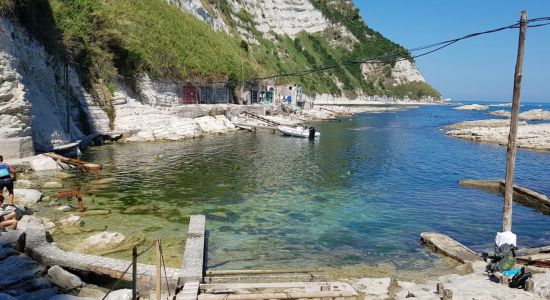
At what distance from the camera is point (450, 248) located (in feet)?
48.4

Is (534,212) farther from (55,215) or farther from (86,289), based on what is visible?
(55,215)

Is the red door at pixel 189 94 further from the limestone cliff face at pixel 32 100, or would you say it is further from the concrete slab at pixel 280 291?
the concrete slab at pixel 280 291

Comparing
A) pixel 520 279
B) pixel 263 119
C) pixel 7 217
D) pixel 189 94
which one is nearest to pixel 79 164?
pixel 7 217

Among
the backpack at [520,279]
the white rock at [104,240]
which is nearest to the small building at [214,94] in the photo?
the white rock at [104,240]

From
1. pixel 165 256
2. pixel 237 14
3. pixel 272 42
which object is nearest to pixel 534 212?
pixel 165 256

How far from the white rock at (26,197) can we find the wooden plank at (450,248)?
1785 centimetres

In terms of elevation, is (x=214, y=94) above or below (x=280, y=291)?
above

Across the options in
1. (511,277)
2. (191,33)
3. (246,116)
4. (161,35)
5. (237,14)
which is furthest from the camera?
(237,14)

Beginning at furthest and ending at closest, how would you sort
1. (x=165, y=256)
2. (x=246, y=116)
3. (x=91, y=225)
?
(x=246, y=116) < (x=91, y=225) < (x=165, y=256)

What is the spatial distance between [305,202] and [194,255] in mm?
10762

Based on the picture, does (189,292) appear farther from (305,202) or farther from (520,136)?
(520,136)

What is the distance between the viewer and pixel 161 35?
6347 cm

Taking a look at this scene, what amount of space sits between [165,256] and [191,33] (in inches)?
2620

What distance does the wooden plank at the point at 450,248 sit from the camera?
1391cm
